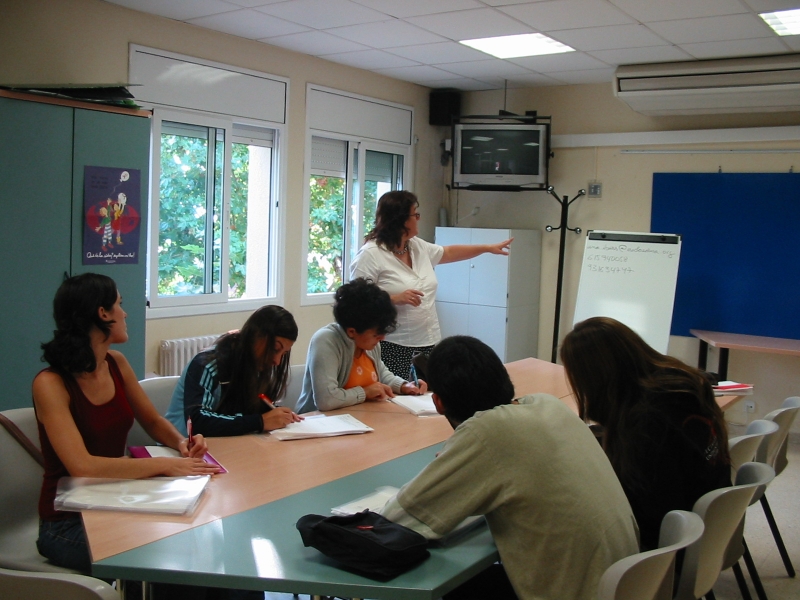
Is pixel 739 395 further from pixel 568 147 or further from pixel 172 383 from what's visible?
pixel 568 147

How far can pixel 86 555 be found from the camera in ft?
6.38

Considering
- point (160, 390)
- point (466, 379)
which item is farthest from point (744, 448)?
point (160, 390)

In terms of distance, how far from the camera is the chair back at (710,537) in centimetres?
201

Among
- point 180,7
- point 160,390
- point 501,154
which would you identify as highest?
point 180,7

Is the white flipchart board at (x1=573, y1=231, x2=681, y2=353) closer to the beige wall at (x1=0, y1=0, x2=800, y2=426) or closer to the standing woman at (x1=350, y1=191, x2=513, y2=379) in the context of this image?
the beige wall at (x1=0, y1=0, x2=800, y2=426)

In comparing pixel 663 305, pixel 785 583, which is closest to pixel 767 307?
pixel 663 305

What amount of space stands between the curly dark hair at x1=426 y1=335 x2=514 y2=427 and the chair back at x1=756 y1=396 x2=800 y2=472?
156 cm

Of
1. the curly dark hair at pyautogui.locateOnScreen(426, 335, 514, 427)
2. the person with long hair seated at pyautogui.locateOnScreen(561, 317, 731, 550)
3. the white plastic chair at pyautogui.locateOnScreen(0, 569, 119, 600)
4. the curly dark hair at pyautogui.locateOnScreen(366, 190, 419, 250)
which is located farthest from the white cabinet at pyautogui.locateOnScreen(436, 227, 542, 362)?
the white plastic chair at pyautogui.locateOnScreen(0, 569, 119, 600)

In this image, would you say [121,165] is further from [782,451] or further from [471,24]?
[782,451]

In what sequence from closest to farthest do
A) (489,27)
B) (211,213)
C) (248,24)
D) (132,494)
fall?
(132,494)
(489,27)
(248,24)
(211,213)

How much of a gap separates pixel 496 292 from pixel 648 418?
15.3ft

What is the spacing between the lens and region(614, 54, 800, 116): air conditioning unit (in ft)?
17.2

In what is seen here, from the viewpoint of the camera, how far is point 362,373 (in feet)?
10.8

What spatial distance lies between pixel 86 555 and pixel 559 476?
4.04 ft
